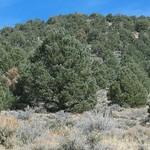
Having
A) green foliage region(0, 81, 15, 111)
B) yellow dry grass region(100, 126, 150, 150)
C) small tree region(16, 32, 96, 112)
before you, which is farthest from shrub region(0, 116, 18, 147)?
small tree region(16, 32, 96, 112)

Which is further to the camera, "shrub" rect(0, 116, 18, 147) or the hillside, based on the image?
the hillside

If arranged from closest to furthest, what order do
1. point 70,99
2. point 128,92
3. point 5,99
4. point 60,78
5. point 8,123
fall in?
1. point 8,123
2. point 70,99
3. point 5,99
4. point 60,78
5. point 128,92

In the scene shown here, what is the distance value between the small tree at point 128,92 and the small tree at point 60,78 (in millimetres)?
5112

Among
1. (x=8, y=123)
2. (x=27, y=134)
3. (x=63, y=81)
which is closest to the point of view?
(x=27, y=134)

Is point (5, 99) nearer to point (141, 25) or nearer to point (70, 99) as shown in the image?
point (70, 99)

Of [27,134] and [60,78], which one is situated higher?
[60,78]

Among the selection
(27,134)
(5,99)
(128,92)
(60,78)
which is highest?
(60,78)

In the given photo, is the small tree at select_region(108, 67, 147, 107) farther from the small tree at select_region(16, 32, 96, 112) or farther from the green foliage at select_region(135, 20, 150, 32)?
the green foliage at select_region(135, 20, 150, 32)

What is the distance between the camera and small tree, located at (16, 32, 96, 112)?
125 ft

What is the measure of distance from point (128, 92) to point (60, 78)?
780 cm

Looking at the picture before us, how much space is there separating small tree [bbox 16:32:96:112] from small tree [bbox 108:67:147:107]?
511 centimetres

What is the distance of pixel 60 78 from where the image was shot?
1522 inches

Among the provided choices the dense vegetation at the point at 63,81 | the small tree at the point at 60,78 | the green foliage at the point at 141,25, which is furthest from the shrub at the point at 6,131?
the green foliage at the point at 141,25

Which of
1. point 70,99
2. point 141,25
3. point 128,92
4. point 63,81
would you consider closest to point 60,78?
point 63,81
